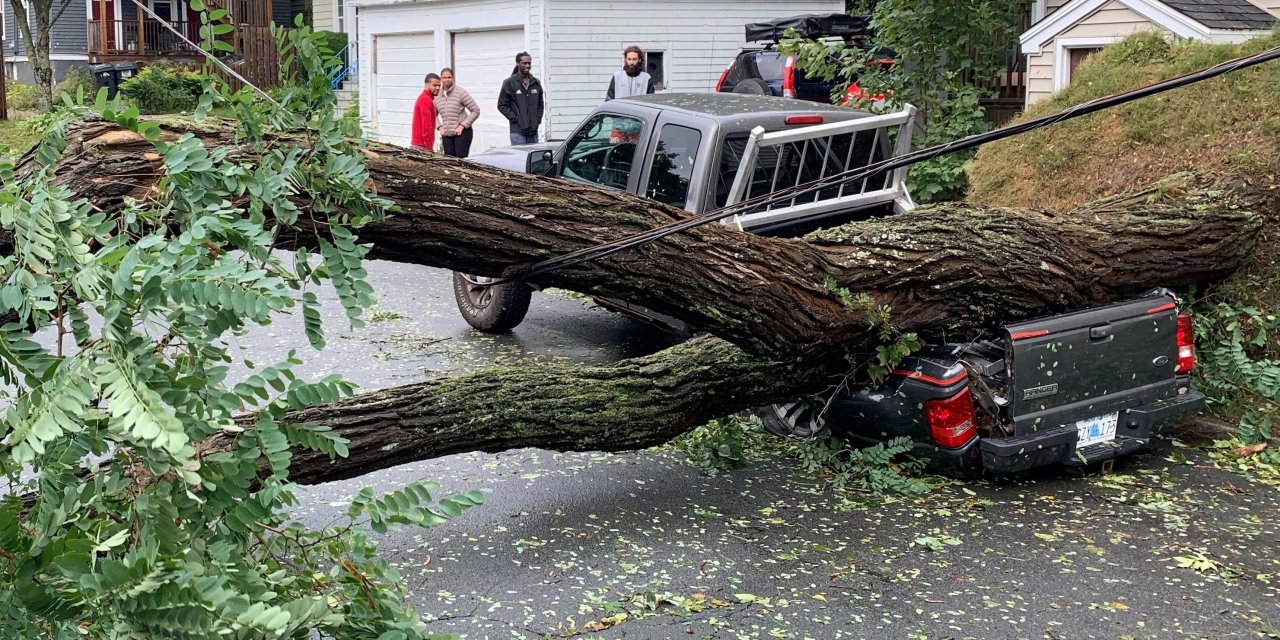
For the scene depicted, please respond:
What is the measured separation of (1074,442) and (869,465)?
1.05 m

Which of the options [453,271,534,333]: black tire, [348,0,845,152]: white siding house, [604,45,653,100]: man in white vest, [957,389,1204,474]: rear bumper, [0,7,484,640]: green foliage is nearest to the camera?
[0,7,484,640]: green foliage

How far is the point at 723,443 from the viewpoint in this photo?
7195mm

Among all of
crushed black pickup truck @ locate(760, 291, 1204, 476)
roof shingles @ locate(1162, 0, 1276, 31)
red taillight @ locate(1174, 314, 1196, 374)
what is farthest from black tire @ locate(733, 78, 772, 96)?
crushed black pickup truck @ locate(760, 291, 1204, 476)

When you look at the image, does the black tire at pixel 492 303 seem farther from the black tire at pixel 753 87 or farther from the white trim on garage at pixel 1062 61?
the black tire at pixel 753 87

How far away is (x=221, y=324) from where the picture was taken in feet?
9.41

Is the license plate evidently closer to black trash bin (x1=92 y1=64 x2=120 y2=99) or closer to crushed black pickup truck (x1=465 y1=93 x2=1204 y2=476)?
crushed black pickup truck (x1=465 y1=93 x2=1204 y2=476)

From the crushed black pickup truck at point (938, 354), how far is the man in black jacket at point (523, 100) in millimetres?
8381

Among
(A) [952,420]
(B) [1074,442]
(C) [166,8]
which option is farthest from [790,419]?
(C) [166,8]

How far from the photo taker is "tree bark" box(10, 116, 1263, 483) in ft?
17.2

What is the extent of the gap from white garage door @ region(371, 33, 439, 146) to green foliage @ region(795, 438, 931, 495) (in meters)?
17.8

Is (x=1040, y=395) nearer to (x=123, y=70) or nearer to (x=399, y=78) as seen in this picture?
(x=399, y=78)

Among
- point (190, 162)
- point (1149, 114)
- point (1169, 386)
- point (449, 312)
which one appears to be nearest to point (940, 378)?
point (1169, 386)

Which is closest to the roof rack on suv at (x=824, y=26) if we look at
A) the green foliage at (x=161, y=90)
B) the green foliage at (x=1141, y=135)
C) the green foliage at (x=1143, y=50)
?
the green foliage at (x=1143, y=50)

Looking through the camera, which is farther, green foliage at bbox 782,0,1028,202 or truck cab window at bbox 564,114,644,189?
green foliage at bbox 782,0,1028,202
